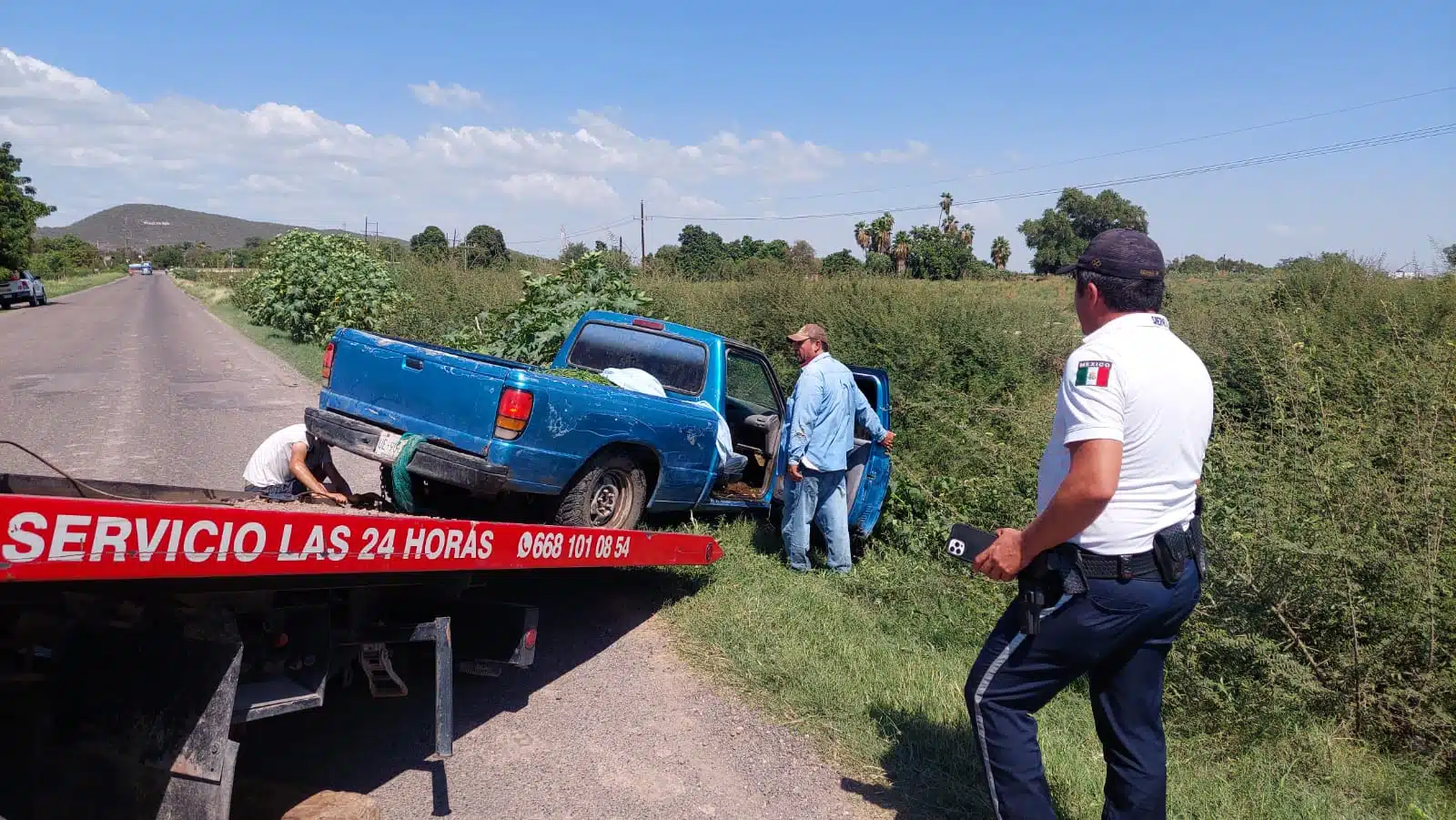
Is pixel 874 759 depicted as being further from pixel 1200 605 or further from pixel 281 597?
pixel 281 597

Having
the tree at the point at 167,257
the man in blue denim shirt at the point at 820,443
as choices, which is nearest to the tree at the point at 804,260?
the man in blue denim shirt at the point at 820,443

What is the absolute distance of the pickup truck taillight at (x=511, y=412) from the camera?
16.7 ft

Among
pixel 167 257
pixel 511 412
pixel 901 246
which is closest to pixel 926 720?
pixel 511 412

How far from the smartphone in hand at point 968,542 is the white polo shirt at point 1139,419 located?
0.34m

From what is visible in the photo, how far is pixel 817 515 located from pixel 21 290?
4031 cm

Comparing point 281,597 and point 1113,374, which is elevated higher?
point 1113,374

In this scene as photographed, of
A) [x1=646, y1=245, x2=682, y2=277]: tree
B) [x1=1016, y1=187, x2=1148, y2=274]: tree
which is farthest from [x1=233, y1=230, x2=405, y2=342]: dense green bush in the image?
[x1=1016, y1=187, x2=1148, y2=274]: tree

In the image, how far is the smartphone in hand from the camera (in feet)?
9.95

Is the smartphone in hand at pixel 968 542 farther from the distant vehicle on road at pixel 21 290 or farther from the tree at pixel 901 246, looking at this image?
the distant vehicle on road at pixel 21 290

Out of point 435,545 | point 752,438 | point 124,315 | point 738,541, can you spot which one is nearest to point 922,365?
point 752,438

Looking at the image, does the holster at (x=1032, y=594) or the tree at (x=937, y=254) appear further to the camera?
the tree at (x=937, y=254)

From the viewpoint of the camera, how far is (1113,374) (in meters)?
2.60

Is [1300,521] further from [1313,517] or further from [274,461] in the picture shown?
[274,461]

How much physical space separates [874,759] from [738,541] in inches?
124
